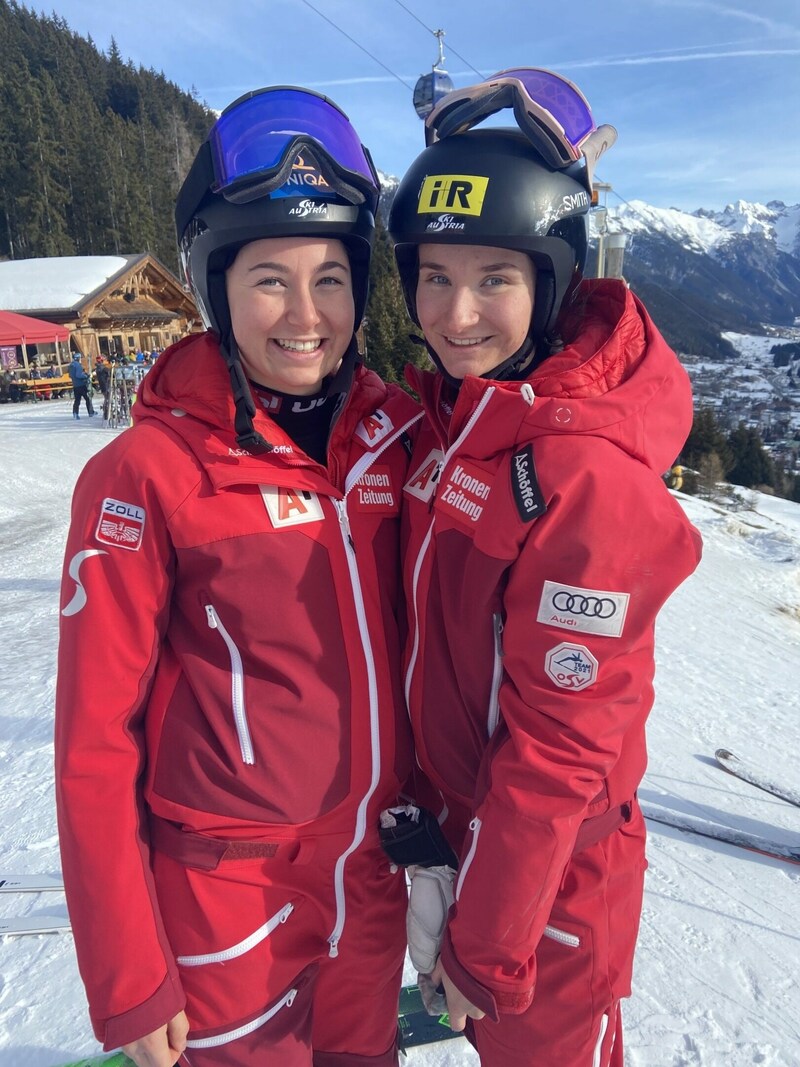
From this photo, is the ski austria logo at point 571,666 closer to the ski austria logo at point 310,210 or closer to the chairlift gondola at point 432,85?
the ski austria logo at point 310,210

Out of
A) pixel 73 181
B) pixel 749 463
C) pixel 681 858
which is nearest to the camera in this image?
pixel 681 858

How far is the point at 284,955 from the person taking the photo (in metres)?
1.45

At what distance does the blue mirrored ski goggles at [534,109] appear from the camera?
4.92ft

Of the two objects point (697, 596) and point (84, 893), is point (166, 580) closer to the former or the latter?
point (84, 893)

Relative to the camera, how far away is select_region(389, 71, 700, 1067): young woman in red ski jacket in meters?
1.18

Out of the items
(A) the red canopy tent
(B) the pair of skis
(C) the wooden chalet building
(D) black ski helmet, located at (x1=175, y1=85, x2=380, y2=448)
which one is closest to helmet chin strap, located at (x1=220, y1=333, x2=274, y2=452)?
(D) black ski helmet, located at (x1=175, y1=85, x2=380, y2=448)

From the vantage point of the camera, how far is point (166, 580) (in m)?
1.32

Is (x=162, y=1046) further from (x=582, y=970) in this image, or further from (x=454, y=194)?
(x=454, y=194)

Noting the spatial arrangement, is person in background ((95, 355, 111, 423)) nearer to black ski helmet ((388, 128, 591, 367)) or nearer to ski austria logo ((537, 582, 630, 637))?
black ski helmet ((388, 128, 591, 367))

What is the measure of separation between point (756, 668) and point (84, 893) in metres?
6.31

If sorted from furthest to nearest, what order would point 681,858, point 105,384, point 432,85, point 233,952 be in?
point 105,384
point 432,85
point 681,858
point 233,952

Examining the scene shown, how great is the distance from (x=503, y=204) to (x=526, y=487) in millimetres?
659

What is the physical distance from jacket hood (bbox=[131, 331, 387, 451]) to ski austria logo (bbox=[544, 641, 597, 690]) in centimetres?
71

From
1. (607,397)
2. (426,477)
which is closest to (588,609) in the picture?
(607,397)
